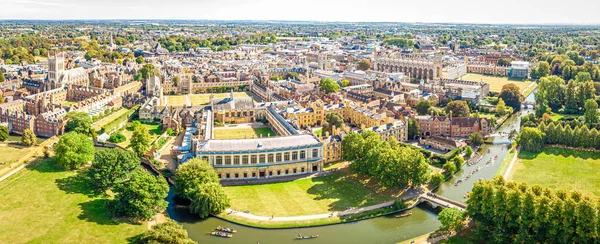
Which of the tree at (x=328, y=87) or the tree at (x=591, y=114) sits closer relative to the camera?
the tree at (x=591, y=114)

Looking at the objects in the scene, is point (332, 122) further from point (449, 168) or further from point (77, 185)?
point (77, 185)

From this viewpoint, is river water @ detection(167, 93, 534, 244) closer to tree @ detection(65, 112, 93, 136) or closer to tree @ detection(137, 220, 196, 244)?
tree @ detection(137, 220, 196, 244)

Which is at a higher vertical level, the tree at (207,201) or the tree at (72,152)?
the tree at (72,152)

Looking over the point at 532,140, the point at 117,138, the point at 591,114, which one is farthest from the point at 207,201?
the point at 591,114

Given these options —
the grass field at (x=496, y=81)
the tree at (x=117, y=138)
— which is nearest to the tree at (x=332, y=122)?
Result: the tree at (x=117, y=138)

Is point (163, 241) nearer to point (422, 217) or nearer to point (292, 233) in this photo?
point (292, 233)

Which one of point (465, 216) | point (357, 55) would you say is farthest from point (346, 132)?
point (357, 55)

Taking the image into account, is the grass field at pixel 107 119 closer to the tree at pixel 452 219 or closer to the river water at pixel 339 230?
the river water at pixel 339 230
